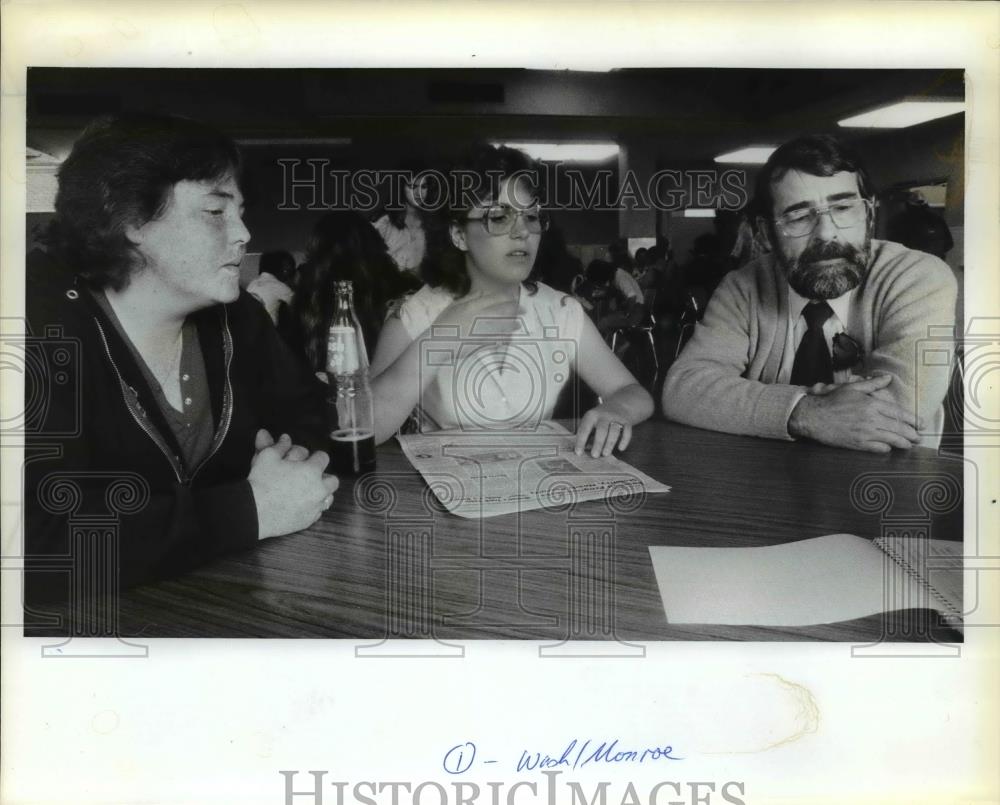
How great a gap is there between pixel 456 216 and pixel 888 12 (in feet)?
2.06

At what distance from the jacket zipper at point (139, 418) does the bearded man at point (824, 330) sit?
0.66m

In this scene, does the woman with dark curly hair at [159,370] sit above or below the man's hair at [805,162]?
below

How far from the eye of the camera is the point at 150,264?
1167 mm

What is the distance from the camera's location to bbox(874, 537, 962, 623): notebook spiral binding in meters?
1.18

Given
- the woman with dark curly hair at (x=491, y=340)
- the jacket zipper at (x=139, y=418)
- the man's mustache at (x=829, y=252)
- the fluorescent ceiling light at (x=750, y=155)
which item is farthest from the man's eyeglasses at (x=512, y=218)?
the jacket zipper at (x=139, y=418)

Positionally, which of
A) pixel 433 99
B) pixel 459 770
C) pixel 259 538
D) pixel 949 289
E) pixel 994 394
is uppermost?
pixel 433 99

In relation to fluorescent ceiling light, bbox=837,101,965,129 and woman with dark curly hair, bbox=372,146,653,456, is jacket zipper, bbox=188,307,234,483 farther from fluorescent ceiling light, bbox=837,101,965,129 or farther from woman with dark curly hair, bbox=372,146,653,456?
fluorescent ceiling light, bbox=837,101,965,129

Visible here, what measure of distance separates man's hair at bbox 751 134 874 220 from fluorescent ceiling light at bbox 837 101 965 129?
0.04m

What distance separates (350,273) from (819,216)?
63 cm

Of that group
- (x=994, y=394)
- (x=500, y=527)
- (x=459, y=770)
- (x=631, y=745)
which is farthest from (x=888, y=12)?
(x=459, y=770)

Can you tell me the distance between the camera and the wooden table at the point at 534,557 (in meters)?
1.14

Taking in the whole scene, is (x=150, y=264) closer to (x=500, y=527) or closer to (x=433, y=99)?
(x=433, y=99)

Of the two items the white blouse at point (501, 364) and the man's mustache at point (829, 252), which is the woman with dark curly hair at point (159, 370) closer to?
the white blouse at point (501, 364)

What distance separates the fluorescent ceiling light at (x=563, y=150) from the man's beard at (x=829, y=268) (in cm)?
28
